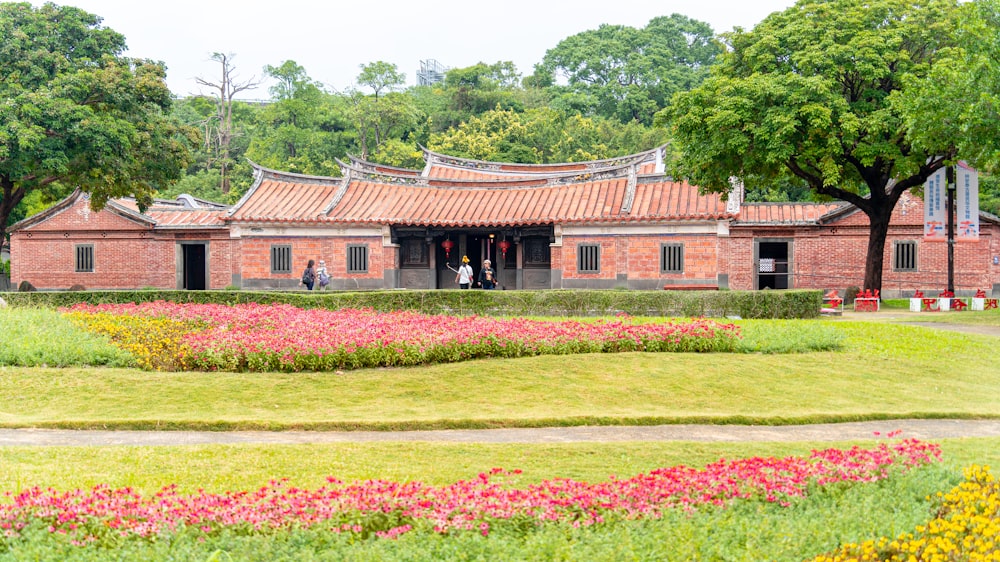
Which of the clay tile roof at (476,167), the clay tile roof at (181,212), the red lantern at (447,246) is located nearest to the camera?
the red lantern at (447,246)

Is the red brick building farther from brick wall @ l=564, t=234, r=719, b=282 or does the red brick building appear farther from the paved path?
the paved path

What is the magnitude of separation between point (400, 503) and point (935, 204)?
2125cm

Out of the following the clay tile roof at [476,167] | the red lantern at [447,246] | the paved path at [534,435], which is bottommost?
the paved path at [534,435]

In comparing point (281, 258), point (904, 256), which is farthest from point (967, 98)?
point (281, 258)

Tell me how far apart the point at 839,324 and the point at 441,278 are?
16644 millimetres

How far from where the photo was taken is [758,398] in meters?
10.9

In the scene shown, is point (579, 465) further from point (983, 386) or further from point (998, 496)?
point (983, 386)

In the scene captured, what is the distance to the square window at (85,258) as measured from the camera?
103 ft

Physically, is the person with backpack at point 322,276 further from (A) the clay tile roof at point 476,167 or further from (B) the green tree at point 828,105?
(B) the green tree at point 828,105

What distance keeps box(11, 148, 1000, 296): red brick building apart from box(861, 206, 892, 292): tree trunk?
149 inches

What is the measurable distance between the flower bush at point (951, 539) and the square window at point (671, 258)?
2145 centimetres

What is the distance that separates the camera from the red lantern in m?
29.6

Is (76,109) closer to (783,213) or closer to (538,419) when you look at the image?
(538,419)

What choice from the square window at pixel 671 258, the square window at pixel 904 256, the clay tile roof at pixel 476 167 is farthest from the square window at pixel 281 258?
the square window at pixel 904 256
